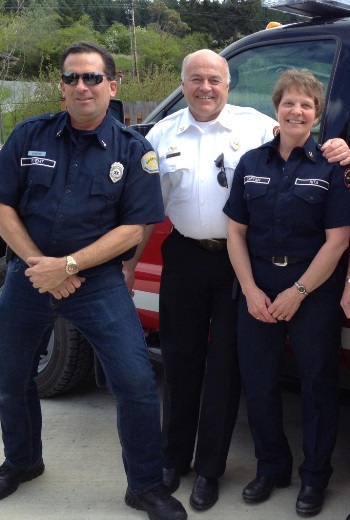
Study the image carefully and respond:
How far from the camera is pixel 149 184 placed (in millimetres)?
2760

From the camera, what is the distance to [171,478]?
126 inches

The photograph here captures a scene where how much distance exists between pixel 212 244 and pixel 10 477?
131cm

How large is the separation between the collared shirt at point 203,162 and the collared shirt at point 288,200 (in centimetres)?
9

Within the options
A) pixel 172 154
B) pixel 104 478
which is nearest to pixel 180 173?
pixel 172 154

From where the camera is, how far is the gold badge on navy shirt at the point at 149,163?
2.77 m

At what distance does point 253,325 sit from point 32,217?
907mm

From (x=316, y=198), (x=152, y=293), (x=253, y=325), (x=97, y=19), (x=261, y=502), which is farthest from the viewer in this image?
(x=97, y=19)

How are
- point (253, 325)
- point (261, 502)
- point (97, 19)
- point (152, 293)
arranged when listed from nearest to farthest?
1. point (253, 325)
2. point (261, 502)
3. point (152, 293)
4. point (97, 19)

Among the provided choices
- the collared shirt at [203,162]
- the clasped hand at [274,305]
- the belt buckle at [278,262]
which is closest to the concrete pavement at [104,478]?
the clasped hand at [274,305]

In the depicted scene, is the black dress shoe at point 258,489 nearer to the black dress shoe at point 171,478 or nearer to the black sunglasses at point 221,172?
the black dress shoe at point 171,478

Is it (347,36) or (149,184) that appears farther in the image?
(347,36)

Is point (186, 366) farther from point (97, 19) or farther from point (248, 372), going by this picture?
point (97, 19)

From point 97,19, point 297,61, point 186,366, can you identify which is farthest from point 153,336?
point 97,19

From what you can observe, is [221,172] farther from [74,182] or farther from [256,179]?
[74,182]
